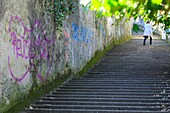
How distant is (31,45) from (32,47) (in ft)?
0.20

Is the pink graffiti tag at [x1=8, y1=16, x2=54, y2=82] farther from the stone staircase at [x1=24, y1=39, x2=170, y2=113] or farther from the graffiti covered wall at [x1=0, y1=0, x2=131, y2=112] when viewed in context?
the stone staircase at [x1=24, y1=39, x2=170, y2=113]

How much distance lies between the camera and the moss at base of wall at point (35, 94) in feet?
18.4

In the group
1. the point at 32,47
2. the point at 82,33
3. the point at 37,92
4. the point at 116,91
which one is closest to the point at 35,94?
the point at 37,92

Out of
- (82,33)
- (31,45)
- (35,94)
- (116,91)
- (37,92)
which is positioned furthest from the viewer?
(82,33)

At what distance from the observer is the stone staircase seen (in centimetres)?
599

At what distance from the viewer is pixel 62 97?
6.96 m

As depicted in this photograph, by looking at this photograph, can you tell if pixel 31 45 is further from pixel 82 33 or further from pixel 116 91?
pixel 82 33

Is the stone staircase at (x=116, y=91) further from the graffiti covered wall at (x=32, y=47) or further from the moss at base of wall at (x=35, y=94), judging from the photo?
the graffiti covered wall at (x=32, y=47)

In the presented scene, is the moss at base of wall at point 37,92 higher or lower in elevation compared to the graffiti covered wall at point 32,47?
lower

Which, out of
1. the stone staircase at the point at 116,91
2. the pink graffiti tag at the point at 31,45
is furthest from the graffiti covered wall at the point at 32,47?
the stone staircase at the point at 116,91

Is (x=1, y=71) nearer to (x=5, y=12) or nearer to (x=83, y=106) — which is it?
(x=5, y=12)

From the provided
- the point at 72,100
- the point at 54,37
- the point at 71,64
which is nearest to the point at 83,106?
the point at 72,100

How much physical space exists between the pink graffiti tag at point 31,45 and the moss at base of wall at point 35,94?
21cm

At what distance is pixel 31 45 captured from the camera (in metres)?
6.33
